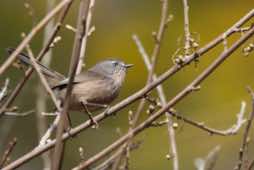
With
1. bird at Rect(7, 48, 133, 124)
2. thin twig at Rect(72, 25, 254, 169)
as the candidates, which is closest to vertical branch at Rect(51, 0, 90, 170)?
thin twig at Rect(72, 25, 254, 169)

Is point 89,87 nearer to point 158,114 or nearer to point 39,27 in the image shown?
point 158,114

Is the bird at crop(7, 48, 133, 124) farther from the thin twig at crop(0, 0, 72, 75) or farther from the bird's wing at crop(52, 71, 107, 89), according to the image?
the thin twig at crop(0, 0, 72, 75)

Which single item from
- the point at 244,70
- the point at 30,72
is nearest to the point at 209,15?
the point at 244,70

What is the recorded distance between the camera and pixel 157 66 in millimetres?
13648

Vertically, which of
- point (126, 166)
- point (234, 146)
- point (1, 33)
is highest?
point (126, 166)

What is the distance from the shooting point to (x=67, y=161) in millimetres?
11523

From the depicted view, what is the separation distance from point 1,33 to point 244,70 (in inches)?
166

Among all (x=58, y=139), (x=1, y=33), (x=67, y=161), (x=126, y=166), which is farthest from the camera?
(x=1, y=33)

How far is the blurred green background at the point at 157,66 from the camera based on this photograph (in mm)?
11656

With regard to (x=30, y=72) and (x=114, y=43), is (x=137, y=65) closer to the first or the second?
(x=114, y=43)

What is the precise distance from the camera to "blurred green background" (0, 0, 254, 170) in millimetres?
11656

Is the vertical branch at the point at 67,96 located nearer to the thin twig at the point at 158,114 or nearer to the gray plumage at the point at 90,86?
the thin twig at the point at 158,114

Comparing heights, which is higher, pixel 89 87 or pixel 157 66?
pixel 89 87

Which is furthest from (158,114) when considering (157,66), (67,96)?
(157,66)
